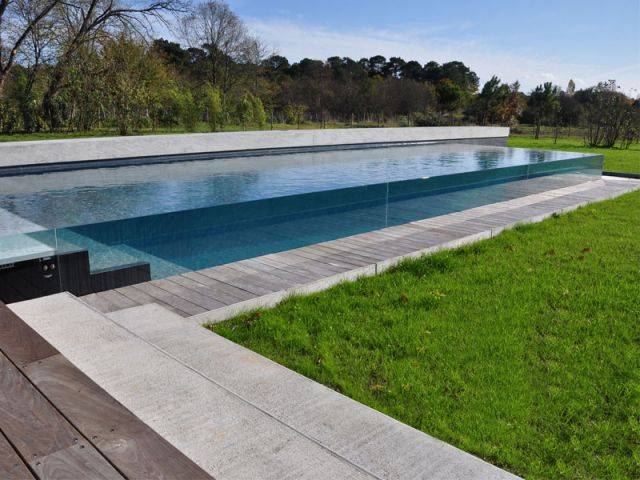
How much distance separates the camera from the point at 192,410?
231 cm

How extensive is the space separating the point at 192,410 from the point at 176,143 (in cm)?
1311

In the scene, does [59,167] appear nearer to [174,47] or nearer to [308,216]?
[308,216]

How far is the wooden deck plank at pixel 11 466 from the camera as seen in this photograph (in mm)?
1325

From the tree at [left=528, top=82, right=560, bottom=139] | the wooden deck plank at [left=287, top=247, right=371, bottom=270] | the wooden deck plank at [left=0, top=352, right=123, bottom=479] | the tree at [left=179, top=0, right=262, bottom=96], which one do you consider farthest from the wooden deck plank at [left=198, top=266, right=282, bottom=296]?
the tree at [left=528, top=82, right=560, bottom=139]

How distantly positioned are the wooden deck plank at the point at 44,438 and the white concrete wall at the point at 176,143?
11564 millimetres

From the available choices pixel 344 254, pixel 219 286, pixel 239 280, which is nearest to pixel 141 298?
pixel 219 286

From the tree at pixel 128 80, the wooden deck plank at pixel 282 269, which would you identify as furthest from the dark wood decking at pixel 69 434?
the tree at pixel 128 80

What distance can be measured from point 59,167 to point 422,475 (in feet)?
40.4

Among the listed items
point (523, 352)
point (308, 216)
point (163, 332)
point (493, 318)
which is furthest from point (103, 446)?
point (308, 216)

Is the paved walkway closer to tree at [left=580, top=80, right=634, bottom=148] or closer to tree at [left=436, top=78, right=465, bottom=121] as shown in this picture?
tree at [left=580, top=80, right=634, bottom=148]

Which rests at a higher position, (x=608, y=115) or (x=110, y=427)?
(x=608, y=115)

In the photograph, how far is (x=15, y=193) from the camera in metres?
9.22

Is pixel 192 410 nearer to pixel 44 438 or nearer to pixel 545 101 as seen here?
pixel 44 438

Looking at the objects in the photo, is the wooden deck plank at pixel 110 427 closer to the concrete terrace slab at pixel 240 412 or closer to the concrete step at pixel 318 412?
the concrete terrace slab at pixel 240 412
